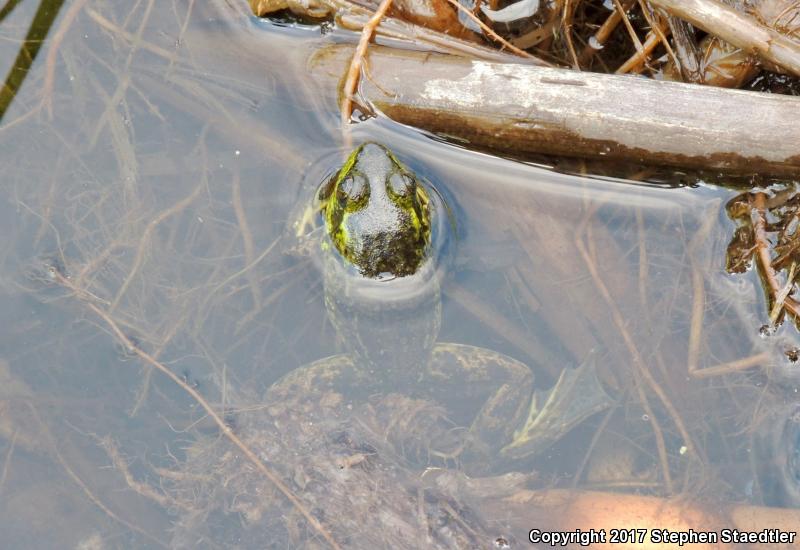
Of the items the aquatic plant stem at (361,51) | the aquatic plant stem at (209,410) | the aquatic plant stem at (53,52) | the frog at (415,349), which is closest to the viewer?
the aquatic plant stem at (361,51)

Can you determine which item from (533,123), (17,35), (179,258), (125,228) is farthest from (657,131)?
(17,35)

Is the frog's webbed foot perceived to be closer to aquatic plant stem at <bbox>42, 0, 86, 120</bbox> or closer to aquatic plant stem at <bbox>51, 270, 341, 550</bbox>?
aquatic plant stem at <bbox>51, 270, 341, 550</bbox>

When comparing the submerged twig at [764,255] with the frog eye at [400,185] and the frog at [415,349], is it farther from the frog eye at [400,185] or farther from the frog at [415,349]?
the frog eye at [400,185]

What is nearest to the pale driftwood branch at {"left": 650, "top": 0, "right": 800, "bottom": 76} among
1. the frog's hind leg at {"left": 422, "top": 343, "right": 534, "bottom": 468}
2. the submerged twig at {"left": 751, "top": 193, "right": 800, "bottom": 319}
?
the submerged twig at {"left": 751, "top": 193, "right": 800, "bottom": 319}

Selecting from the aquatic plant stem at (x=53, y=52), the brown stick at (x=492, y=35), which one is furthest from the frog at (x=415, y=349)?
the aquatic plant stem at (x=53, y=52)

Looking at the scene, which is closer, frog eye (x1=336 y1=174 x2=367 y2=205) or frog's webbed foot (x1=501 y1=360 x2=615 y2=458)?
frog eye (x1=336 y1=174 x2=367 y2=205)

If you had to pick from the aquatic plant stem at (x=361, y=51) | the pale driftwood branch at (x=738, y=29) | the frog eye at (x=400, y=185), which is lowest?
the frog eye at (x=400, y=185)

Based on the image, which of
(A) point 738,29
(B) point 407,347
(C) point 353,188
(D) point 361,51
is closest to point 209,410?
(B) point 407,347

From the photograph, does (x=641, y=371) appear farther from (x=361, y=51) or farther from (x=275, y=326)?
(x=361, y=51)
